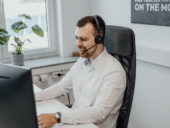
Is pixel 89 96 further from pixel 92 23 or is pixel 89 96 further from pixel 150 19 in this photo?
pixel 150 19

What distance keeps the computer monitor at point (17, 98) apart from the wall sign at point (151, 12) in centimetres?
131

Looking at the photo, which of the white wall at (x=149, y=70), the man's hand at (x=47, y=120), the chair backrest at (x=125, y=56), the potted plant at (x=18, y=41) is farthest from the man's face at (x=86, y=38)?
the potted plant at (x=18, y=41)

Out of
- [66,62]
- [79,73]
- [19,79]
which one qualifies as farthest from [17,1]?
[19,79]

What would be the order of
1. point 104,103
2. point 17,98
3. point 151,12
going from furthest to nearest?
point 151,12 < point 104,103 < point 17,98

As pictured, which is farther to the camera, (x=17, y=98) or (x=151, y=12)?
(x=151, y=12)

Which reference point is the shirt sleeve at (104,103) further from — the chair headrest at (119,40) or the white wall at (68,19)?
the white wall at (68,19)

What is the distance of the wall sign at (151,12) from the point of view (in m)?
1.79

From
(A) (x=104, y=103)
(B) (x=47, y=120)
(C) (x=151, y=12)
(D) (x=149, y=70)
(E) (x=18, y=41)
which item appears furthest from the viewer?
(E) (x=18, y=41)

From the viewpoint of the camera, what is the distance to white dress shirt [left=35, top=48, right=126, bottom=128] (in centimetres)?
132

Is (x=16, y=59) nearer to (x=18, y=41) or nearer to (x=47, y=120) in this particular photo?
(x=18, y=41)

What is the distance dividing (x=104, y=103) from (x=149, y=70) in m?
0.87

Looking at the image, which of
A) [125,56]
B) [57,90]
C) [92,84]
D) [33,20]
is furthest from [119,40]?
[33,20]

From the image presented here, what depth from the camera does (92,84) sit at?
4.93 feet

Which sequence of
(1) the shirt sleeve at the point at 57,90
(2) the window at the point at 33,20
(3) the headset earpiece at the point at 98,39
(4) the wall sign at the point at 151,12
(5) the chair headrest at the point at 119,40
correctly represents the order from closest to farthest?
(5) the chair headrest at the point at 119,40 → (3) the headset earpiece at the point at 98,39 → (1) the shirt sleeve at the point at 57,90 → (4) the wall sign at the point at 151,12 → (2) the window at the point at 33,20
